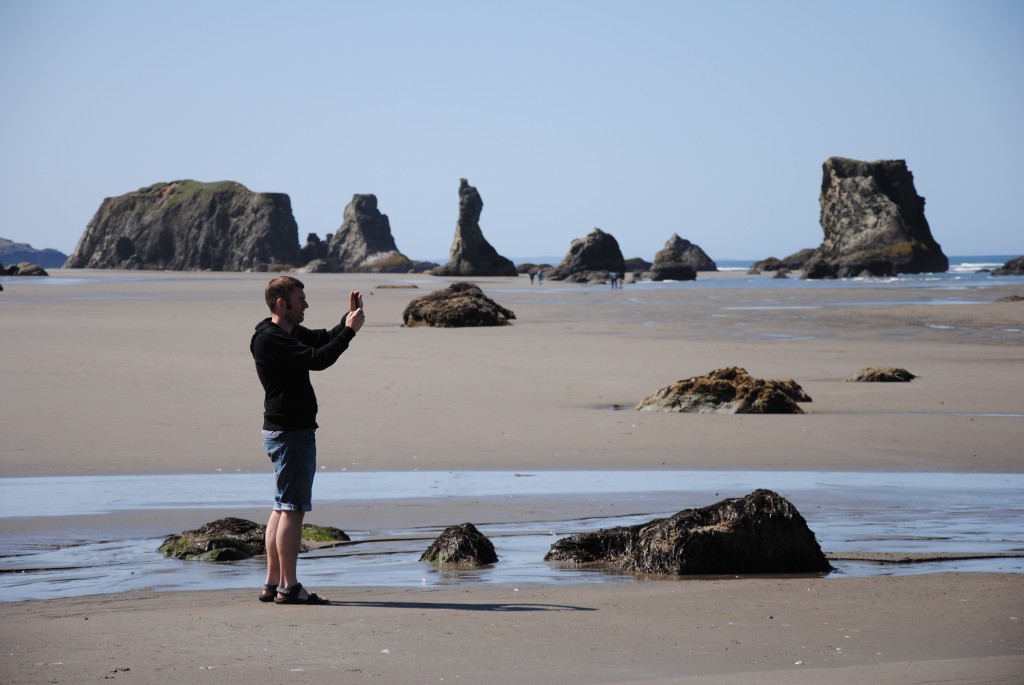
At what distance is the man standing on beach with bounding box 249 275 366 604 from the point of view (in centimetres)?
636

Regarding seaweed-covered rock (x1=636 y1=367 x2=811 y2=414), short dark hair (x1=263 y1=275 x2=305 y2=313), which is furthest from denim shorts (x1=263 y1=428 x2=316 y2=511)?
seaweed-covered rock (x1=636 y1=367 x2=811 y2=414)

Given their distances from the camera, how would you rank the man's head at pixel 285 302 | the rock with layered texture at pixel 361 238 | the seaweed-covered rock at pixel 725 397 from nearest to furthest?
the man's head at pixel 285 302, the seaweed-covered rock at pixel 725 397, the rock with layered texture at pixel 361 238

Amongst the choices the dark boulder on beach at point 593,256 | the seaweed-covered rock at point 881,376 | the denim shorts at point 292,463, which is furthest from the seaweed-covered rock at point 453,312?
the dark boulder on beach at point 593,256

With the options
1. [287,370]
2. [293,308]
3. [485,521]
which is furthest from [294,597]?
[485,521]

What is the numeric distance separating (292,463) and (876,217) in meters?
120

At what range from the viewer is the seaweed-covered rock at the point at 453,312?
30016mm

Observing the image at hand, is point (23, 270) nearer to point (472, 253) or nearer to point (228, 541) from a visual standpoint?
point (472, 253)

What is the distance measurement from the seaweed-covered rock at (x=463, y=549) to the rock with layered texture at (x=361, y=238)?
161539 mm

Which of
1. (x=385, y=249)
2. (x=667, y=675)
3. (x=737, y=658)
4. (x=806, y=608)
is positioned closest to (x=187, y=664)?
(x=667, y=675)

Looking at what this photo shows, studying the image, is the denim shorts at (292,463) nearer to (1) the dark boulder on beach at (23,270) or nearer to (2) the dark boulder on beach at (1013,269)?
(1) the dark boulder on beach at (23,270)

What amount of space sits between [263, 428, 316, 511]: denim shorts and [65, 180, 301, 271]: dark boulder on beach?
573 feet

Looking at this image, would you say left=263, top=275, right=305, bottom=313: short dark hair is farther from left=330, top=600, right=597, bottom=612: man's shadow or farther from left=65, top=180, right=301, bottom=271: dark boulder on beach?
left=65, top=180, right=301, bottom=271: dark boulder on beach

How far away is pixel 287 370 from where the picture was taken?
21.1ft

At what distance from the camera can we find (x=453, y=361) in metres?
20.8
